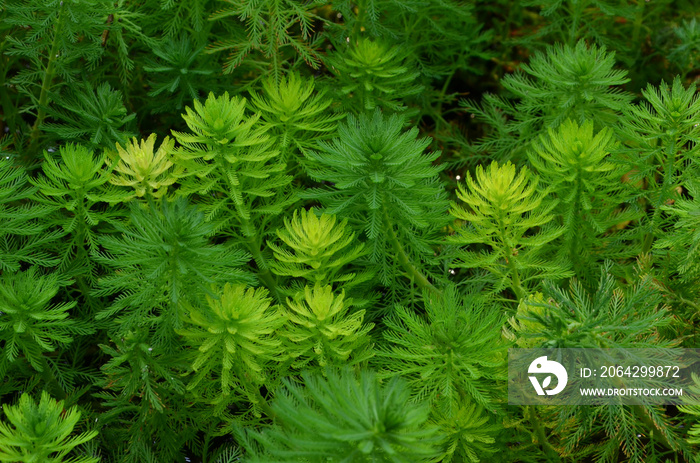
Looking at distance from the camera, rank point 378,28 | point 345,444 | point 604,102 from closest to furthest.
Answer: point 345,444 → point 604,102 → point 378,28

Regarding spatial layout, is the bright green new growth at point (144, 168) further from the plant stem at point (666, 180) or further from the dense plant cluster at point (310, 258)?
the plant stem at point (666, 180)

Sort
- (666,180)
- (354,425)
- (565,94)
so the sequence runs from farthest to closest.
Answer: (565,94) → (666,180) → (354,425)

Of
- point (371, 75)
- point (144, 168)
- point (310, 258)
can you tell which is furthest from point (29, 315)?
point (371, 75)

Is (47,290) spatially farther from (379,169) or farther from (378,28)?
(378,28)

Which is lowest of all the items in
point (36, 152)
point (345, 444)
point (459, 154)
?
point (345, 444)

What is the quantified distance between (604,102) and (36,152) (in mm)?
1956

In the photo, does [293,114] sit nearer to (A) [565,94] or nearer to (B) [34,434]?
(A) [565,94]

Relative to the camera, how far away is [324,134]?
7.21 feet

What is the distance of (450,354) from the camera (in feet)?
5.64

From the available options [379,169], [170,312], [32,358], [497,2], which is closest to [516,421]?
[379,169]

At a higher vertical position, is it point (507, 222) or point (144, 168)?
point (507, 222)

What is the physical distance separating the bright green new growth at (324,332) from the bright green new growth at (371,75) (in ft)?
2.54

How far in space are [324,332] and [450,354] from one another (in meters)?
0.34

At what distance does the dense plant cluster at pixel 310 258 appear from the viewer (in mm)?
1629
